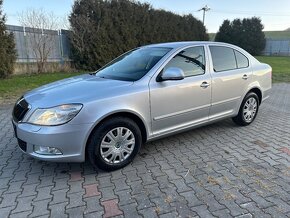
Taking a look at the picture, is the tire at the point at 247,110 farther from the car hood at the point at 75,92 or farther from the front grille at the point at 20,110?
the front grille at the point at 20,110

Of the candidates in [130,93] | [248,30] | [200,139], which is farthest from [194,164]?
[248,30]

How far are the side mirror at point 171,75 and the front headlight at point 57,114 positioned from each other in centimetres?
121

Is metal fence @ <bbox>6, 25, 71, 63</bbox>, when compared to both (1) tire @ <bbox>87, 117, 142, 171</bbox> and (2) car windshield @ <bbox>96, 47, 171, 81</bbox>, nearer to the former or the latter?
(2) car windshield @ <bbox>96, 47, 171, 81</bbox>

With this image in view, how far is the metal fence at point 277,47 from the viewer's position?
3544 cm

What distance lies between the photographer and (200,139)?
4516 mm

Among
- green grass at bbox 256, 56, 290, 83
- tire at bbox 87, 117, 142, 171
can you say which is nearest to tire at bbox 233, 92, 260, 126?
tire at bbox 87, 117, 142, 171

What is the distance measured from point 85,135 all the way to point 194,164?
5.00 ft

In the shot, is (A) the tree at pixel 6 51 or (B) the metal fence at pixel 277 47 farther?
(B) the metal fence at pixel 277 47

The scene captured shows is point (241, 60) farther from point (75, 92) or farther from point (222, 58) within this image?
point (75, 92)

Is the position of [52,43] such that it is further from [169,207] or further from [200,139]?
[169,207]

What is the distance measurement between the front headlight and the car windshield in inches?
37.3

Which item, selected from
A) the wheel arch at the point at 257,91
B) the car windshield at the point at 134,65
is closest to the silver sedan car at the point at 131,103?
the car windshield at the point at 134,65

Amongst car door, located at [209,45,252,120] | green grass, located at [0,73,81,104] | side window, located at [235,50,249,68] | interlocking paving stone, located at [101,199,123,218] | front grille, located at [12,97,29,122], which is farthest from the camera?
green grass, located at [0,73,81,104]

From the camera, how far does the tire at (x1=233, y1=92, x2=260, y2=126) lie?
5.02 metres
